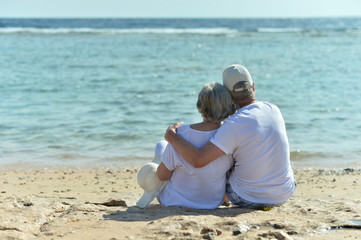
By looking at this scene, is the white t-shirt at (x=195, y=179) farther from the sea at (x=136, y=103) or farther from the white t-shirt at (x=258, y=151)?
the sea at (x=136, y=103)

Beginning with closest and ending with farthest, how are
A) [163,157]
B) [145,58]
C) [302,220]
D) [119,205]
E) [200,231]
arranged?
[200,231], [302,220], [163,157], [119,205], [145,58]

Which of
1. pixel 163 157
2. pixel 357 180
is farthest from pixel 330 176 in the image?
pixel 163 157

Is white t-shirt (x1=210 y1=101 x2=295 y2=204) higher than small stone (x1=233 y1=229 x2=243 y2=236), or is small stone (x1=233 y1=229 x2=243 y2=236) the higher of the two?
white t-shirt (x1=210 y1=101 x2=295 y2=204)

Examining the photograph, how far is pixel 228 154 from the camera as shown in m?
4.01

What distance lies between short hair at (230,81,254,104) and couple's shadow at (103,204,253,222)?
92 centimetres

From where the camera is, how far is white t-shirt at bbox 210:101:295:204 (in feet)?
12.6

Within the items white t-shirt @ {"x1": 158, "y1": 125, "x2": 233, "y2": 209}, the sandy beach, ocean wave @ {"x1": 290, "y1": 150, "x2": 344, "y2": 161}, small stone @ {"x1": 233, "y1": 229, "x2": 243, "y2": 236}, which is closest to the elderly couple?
white t-shirt @ {"x1": 158, "y1": 125, "x2": 233, "y2": 209}

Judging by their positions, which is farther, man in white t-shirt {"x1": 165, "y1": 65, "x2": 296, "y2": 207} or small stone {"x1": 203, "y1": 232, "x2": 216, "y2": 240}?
man in white t-shirt {"x1": 165, "y1": 65, "x2": 296, "y2": 207}

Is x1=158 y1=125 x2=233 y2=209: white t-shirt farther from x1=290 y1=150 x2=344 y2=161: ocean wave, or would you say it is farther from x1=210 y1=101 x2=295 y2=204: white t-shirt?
x1=290 y1=150 x2=344 y2=161: ocean wave

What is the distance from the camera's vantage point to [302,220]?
3.79 meters

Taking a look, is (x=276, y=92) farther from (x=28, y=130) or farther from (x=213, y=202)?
(x=213, y=202)

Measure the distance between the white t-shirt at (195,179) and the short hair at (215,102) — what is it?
0.14 metres

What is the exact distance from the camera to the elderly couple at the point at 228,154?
12.7 feet

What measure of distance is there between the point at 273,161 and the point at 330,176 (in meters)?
2.88
